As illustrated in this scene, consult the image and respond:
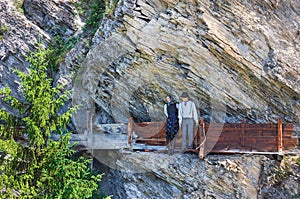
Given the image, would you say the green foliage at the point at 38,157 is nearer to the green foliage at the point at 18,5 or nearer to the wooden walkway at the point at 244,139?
the wooden walkway at the point at 244,139

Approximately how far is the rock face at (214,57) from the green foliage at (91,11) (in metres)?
3.38

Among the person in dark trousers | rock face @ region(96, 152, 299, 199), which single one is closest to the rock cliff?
rock face @ region(96, 152, 299, 199)

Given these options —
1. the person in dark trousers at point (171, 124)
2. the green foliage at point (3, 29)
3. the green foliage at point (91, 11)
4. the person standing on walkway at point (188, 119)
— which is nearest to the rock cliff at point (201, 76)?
the person in dark trousers at point (171, 124)

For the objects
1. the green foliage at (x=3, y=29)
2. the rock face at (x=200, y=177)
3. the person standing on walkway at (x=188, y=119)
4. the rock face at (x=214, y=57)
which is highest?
the green foliage at (x=3, y=29)

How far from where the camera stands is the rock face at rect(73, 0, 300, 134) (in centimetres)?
1463

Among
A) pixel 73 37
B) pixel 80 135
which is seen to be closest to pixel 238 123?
pixel 80 135

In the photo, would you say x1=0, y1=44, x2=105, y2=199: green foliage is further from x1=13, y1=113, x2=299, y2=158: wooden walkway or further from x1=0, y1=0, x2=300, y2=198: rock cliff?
x1=13, y1=113, x2=299, y2=158: wooden walkway

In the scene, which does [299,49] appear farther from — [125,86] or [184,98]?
[125,86]

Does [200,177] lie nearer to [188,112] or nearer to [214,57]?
[188,112]

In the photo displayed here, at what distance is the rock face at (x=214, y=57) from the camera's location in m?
14.6

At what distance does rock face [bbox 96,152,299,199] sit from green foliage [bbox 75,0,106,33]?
6.05m

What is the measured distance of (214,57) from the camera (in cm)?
1484

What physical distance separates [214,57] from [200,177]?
3.24 m

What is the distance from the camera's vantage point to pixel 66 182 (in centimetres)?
1236
